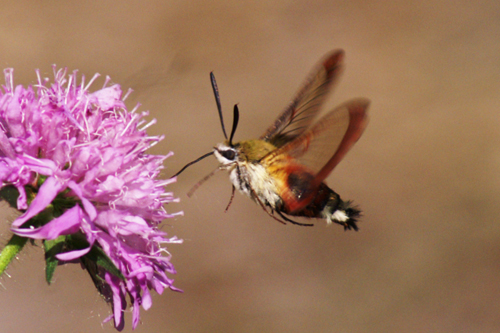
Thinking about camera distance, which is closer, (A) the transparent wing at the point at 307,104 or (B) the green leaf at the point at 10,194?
(B) the green leaf at the point at 10,194

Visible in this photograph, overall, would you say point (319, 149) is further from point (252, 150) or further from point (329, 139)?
point (252, 150)

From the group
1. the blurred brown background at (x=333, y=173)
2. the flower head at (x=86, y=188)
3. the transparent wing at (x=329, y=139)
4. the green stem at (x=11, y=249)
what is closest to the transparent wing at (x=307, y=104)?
the transparent wing at (x=329, y=139)

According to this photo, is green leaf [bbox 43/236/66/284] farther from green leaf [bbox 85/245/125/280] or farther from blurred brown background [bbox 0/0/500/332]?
blurred brown background [bbox 0/0/500/332]

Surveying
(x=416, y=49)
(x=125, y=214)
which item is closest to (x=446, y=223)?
(x=416, y=49)

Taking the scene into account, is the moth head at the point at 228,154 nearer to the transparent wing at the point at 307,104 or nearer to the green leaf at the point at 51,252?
the transparent wing at the point at 307,104

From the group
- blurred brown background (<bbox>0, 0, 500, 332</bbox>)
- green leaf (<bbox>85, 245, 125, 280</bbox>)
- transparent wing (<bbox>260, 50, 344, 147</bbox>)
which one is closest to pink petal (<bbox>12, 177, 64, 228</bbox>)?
green leaf (<bbox>85, 245, 125, 280</bbox>)

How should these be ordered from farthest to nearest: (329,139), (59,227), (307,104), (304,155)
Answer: (307,104) < (304,155) < (329,139) < (59,227)

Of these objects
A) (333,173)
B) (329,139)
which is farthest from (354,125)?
(333,173)
